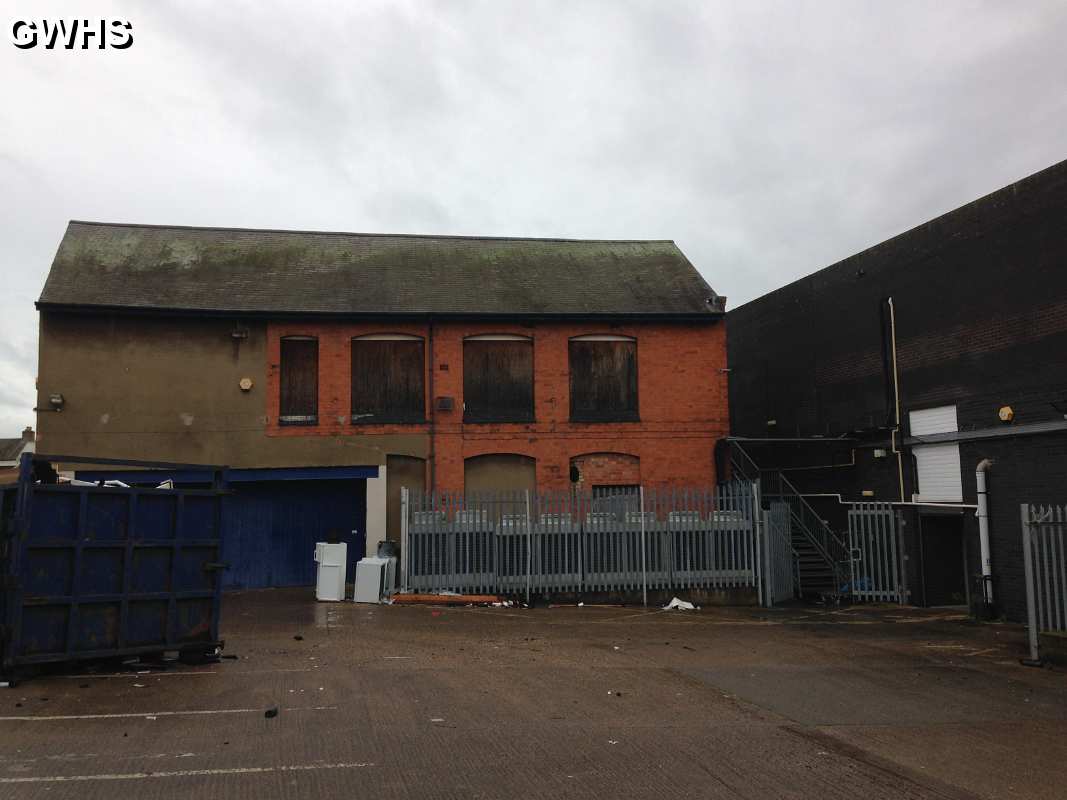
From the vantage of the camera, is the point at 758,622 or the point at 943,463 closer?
the point at 758,622

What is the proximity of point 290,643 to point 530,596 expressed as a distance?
5996mm

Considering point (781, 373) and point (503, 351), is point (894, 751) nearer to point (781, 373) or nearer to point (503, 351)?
point (503, 351)

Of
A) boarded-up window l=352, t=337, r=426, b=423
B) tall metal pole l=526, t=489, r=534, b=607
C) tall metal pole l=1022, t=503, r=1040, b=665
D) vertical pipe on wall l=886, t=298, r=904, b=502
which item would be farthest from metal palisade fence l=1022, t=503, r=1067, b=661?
boarded-up window l=352, t=337, r=426, b=423

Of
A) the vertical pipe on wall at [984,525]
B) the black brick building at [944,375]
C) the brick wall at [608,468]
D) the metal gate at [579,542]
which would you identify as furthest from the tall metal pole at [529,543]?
the vertical pipe on wall at [984,525]

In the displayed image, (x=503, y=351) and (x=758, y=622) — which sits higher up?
(x=503, y=351)

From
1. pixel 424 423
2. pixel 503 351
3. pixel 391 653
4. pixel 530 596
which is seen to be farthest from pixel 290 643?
pixel 503 351

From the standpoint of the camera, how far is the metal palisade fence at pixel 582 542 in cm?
1656

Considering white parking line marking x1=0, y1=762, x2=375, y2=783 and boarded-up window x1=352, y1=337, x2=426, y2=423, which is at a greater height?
boarded-up window x1=352, y1=337, x2=426, y2=423

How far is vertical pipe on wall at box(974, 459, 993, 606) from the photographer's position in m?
15.5

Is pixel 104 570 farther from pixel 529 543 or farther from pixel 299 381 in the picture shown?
pixel 299 381

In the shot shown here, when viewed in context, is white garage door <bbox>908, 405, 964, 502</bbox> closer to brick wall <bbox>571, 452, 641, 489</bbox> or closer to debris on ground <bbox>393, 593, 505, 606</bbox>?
brick wall <bbox>571, 452, 641, 489</bbox>

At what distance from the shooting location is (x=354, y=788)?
5.59 metres

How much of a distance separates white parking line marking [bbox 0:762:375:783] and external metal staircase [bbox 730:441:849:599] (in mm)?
13099

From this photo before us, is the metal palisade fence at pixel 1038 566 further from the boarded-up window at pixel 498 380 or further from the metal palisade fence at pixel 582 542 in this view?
the boarded-up window at pixel 498 380
